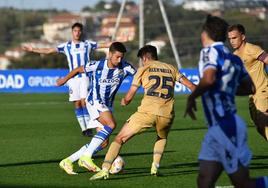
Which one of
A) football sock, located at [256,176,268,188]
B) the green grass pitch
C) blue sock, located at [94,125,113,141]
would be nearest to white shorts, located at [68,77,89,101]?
the green grass pitch

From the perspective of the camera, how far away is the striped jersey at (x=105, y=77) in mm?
12547

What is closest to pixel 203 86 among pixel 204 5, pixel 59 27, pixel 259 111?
pixel 259 111

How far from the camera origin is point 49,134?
64.1 feet

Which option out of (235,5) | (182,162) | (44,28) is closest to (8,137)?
(182,162)

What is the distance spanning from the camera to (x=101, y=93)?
42.0 ft

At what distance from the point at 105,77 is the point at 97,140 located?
3.24ft

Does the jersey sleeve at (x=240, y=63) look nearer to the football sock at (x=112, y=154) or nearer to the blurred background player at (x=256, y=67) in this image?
the football sock at (x=112, y=154)

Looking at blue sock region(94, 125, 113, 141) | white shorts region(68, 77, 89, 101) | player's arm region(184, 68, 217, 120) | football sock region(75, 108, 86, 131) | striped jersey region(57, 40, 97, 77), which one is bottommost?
football sock region(75, 108, 86, 131)

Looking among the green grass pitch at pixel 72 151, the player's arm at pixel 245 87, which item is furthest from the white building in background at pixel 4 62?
the player's arm at pixel 245 87

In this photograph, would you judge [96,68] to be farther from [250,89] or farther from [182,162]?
[250,89]

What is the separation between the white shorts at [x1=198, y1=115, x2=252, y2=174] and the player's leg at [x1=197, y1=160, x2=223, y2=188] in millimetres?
50

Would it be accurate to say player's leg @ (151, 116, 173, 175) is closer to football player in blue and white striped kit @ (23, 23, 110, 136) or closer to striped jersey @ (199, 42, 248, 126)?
striped jersey @ (199, 42, 248, 126)

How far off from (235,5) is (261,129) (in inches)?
1607

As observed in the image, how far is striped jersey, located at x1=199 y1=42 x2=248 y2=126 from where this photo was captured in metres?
8.16
